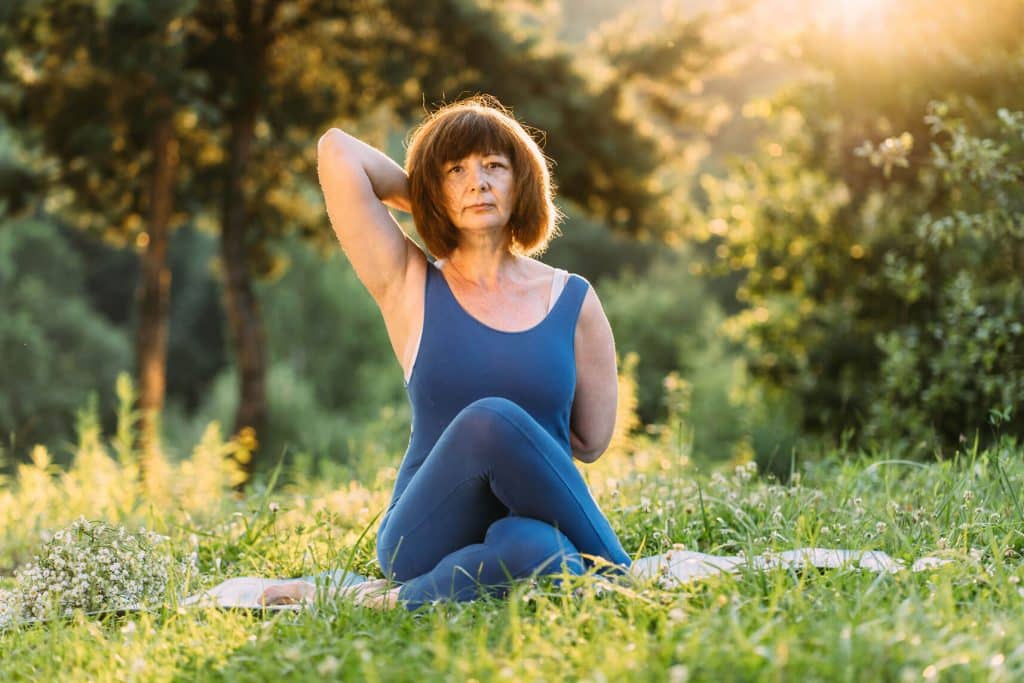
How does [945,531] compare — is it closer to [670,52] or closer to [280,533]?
[280,533]

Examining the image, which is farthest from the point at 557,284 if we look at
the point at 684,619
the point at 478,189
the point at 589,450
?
the point at 684,619

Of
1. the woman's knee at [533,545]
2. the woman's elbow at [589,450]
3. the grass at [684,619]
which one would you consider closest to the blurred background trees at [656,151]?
the grass at [684,619]

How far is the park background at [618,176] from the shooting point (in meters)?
5.46

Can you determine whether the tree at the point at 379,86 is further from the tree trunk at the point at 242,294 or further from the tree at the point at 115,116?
the tree at the point at 115,116

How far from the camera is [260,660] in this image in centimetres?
230

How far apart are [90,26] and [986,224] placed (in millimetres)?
6923

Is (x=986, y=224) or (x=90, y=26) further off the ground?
(x=90, y=26)

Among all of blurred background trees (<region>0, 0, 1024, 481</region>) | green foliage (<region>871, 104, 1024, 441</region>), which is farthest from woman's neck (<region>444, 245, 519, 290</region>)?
blurred background trees (<region>0, 0, 1024, 481</region>)

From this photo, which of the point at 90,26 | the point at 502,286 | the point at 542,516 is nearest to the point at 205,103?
the point at 90,26

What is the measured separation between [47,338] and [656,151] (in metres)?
16.5

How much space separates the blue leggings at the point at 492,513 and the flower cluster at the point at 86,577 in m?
0.67

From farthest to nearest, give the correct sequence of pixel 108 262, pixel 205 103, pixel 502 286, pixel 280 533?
1. pixel 108 262
2. pixel 205 103
3. pixel 280 533
4. pixel 502 286

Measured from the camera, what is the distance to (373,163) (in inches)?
127

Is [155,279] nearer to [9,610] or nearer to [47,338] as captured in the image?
[9,610]
